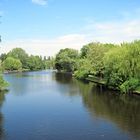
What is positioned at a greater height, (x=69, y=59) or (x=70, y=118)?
(x=69, y=59)

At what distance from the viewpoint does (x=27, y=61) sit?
166 m

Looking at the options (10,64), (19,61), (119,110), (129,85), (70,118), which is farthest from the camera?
(19,61)

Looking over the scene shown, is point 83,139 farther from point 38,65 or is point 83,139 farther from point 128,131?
point 38,65

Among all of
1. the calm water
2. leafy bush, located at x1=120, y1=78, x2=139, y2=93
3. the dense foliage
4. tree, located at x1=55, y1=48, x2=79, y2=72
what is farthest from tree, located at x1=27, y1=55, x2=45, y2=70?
the calm water

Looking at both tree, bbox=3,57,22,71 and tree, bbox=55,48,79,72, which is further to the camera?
tree, bbox=3,57,22,71

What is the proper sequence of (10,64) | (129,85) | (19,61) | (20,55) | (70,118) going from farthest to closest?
(20,55), (19,61), (10,64), (129,85), (70,118)

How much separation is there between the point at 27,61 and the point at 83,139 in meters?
145

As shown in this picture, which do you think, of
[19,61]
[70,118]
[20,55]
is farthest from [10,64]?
[70,118]

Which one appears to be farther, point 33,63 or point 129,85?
point 33,63

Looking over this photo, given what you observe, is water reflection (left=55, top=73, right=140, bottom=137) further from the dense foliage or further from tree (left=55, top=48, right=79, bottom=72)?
the dense foliage

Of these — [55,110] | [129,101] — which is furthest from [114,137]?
[129,101]

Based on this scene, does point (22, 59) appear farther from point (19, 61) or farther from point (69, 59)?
point (69, 59)

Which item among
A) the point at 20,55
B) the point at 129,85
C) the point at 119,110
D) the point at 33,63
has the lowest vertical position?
the point at 119,110

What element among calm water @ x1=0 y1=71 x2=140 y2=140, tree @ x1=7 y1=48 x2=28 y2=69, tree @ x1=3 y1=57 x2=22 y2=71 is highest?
tree @ x1=7 y1=48 x2=28 y2=69
